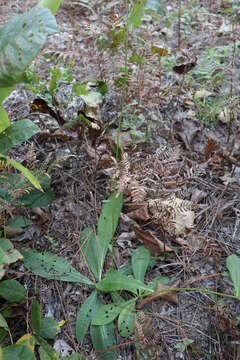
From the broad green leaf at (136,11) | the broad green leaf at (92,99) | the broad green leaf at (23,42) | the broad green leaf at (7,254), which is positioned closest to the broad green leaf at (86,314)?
the broad green leaf at (7,254)

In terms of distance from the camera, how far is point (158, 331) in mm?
1458

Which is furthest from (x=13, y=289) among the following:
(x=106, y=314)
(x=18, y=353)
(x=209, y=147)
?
(x=209, y=147)

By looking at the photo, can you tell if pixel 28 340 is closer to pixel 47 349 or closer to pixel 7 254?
pixel 47 349

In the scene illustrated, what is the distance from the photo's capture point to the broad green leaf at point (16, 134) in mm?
1644

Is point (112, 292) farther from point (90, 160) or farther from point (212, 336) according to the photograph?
point (90, 160)

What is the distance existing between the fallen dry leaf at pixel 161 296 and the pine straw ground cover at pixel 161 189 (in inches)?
0.7

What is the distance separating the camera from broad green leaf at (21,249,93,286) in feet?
5.14

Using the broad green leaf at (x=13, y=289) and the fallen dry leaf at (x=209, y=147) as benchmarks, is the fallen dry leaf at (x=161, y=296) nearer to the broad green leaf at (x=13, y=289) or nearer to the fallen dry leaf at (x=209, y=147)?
the broad green leaf at (x=13, y=289)

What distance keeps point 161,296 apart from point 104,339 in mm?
267

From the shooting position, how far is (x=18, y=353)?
1321 millimetres

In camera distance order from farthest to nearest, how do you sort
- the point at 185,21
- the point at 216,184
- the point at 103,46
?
the point at 185,21
the point at 103,46
the point at 216,184

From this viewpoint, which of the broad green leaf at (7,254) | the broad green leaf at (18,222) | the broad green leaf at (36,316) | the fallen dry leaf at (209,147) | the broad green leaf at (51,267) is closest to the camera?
the broad green leaf at (7,254)

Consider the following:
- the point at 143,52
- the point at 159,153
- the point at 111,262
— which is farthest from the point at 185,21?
the point at 111,262

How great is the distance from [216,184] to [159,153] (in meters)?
0.55
